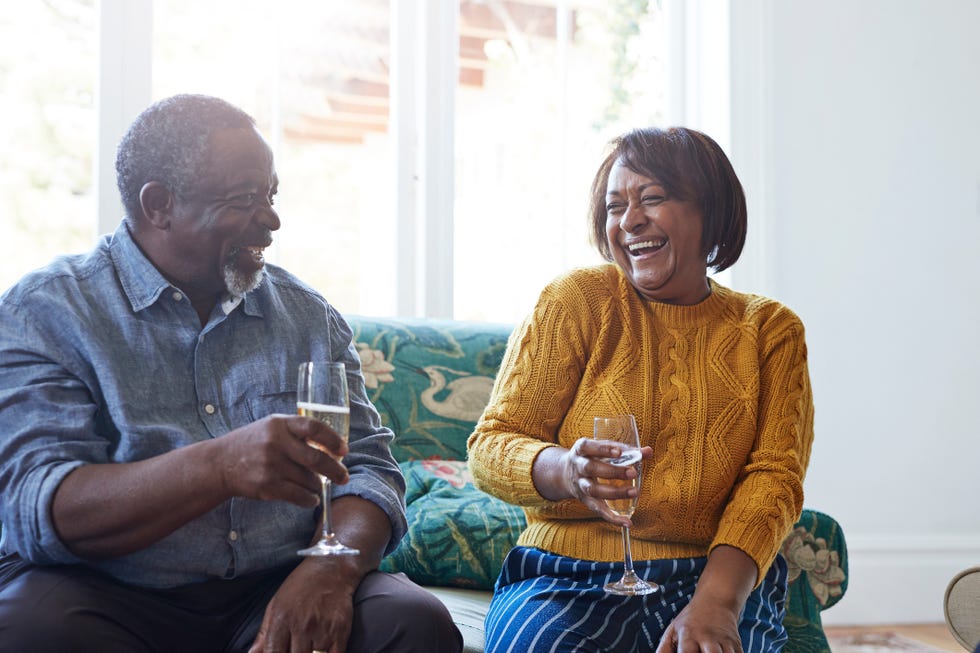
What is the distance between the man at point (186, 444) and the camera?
1.34 m

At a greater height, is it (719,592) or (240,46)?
(240,46)

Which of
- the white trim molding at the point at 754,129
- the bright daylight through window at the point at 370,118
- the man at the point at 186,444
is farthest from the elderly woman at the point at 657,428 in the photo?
the white trim molding at the point at 754,129

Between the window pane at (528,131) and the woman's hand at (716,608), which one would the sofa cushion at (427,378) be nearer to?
the woman's hand at (716,608)

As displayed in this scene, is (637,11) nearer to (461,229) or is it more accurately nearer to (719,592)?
(461,229)

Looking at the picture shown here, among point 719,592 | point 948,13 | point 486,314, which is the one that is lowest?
point 719,592

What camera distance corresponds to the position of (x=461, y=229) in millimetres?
3252

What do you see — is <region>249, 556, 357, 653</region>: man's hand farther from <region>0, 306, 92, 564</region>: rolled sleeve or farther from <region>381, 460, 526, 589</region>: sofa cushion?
<region>381, 460, 526, 589</region>: sofa cushion

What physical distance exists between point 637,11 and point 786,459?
84.3 inches

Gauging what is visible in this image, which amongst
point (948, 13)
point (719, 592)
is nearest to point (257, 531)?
point (719, 592)

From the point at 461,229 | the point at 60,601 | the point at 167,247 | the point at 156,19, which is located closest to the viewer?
the point at 60,601

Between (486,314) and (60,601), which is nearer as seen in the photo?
(60,601)

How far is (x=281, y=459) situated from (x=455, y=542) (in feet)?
2.49

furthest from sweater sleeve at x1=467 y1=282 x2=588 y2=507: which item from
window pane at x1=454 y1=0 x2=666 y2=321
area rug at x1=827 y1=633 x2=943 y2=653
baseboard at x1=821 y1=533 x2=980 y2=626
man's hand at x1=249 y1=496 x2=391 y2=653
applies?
baseboard at x1=821 y1=533 x2=980 y2=626

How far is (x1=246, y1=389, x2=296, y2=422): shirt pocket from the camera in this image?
1604 millimetres
